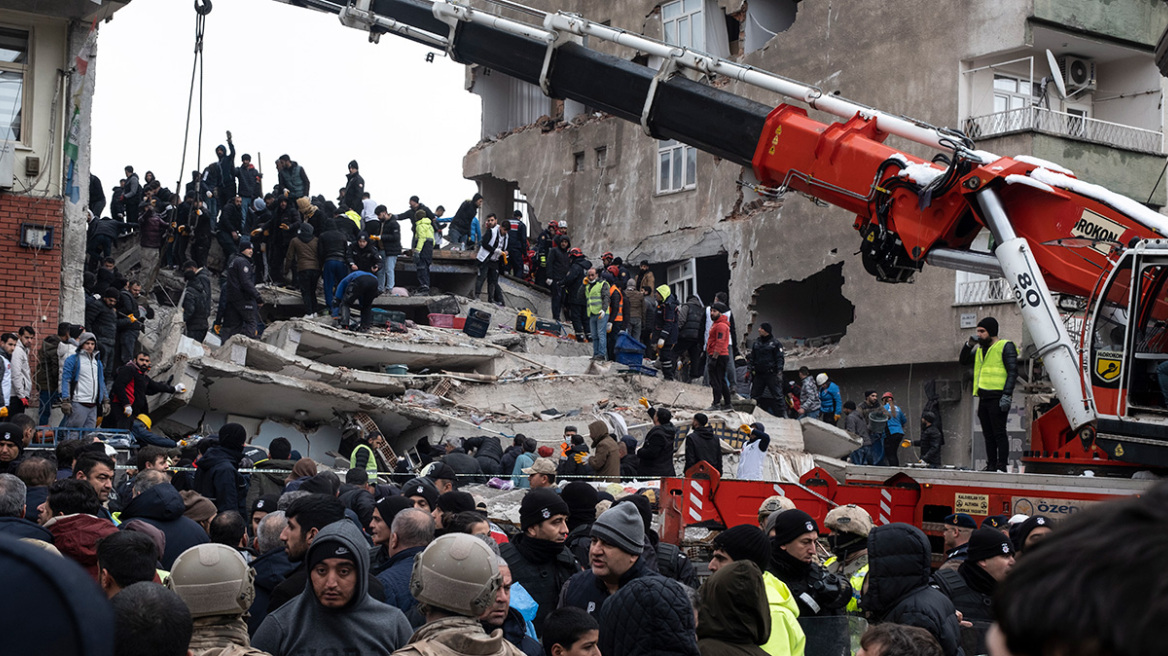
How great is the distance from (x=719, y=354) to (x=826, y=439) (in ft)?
10.4

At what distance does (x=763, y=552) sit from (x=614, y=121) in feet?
91.0

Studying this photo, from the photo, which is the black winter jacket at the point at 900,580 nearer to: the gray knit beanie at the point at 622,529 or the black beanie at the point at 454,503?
the gray knit beanie at the point at 622,529

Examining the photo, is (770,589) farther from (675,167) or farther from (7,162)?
(675,167)

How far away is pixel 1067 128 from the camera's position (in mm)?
24672

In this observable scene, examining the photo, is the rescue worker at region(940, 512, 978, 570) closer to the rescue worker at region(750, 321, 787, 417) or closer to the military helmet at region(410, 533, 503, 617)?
the military helmet at region(410, 533, 503, 617)

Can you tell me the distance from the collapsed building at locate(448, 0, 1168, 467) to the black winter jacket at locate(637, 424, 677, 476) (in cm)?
837

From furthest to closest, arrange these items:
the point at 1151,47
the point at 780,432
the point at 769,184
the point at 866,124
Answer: the point at 1151,47 → the point at 780,432 → the point at 769,184 → the point at 866,124

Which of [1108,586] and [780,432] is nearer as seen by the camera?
[1108,586]

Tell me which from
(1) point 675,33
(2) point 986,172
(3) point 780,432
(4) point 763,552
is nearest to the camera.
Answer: (4) point 763,552

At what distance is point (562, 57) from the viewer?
14.3m

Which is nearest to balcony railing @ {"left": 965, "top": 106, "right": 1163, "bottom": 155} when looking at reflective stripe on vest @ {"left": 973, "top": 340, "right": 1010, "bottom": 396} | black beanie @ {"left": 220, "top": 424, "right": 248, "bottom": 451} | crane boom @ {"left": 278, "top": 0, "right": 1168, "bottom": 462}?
reflective stripe on vest @ {"left": 973, "top": 340, "right": 1010, "bottom": 396}

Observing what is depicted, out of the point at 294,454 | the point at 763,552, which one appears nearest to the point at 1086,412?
the point at 763,552

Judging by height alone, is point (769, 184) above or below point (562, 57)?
below

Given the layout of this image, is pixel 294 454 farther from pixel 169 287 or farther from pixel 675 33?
pixel 675 33
